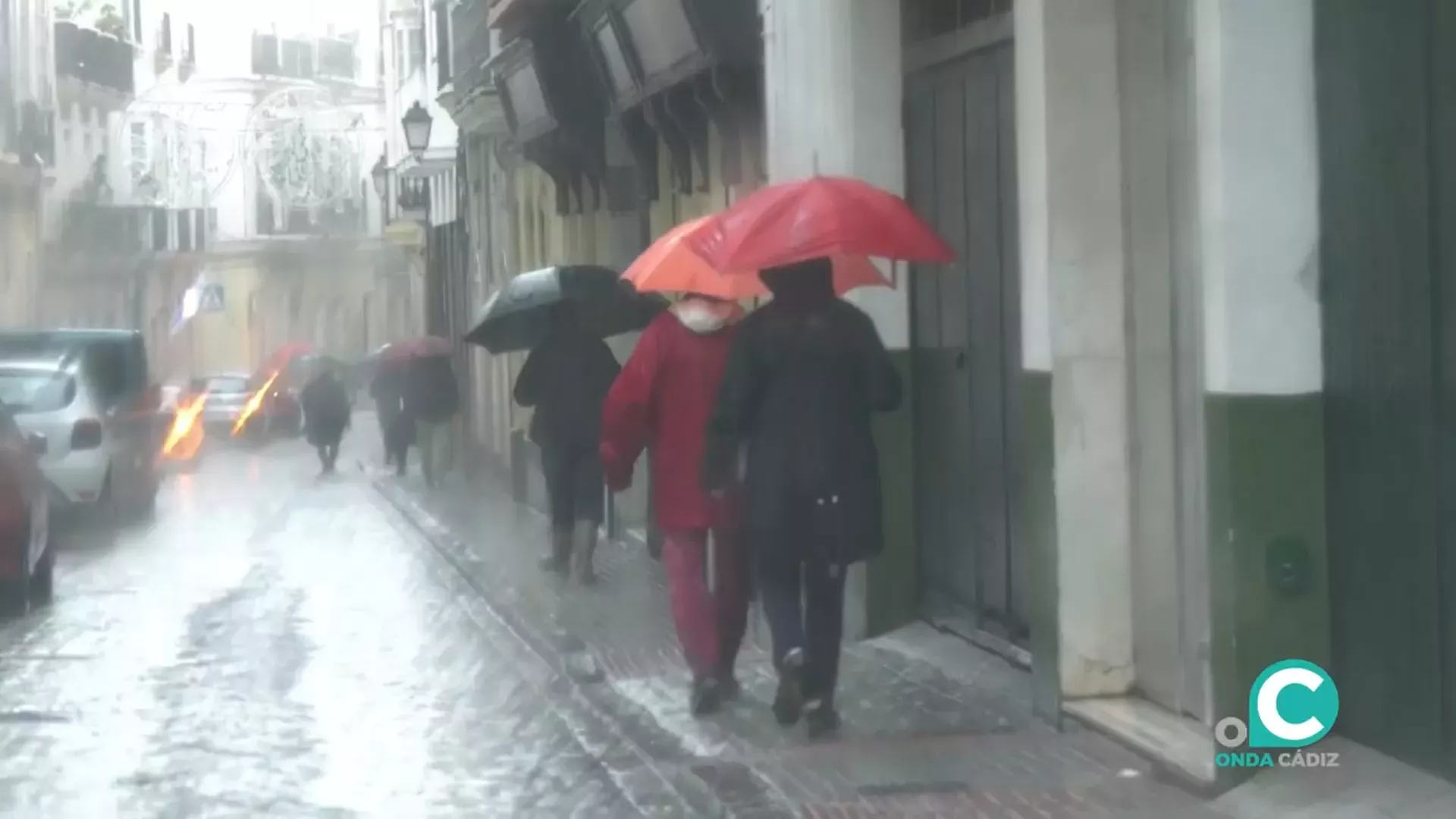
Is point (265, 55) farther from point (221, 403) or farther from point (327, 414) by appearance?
point (327, 414)

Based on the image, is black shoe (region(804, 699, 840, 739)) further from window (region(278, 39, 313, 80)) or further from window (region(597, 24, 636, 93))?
window (region(278, 39, 313, 80))

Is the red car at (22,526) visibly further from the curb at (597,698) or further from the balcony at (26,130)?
the balcony at (26,130)

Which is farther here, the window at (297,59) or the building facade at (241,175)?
the window at (297,59)

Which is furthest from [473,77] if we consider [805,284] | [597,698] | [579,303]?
[805,284]

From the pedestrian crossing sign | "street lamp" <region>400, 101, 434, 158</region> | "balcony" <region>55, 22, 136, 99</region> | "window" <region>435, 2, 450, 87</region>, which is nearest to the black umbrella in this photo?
"street lamp" <region>400, 101, 434, 158</region>

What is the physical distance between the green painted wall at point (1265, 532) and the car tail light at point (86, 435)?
1519cm

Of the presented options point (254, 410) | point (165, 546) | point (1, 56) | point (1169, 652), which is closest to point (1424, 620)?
point (1169, 652)

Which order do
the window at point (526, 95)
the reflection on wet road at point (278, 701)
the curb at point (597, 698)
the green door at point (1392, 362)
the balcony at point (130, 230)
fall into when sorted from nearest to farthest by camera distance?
the green door at point (1392, 362)
the curb at point (597, 698)
the reflection on wet road at point (278, 701)
the window at point (526, 95)
the balcony at point (130, 230)

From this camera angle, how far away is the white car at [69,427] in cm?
2062

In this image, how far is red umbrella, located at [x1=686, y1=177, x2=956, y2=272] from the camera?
8.76 m

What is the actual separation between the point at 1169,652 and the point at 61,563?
11.8m

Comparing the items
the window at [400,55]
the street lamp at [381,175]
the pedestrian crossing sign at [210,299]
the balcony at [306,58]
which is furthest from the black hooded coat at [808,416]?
the balcony at [306,58]

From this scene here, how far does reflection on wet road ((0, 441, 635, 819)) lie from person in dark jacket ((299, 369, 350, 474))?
45.8ft

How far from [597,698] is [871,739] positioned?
1823 millimetres
